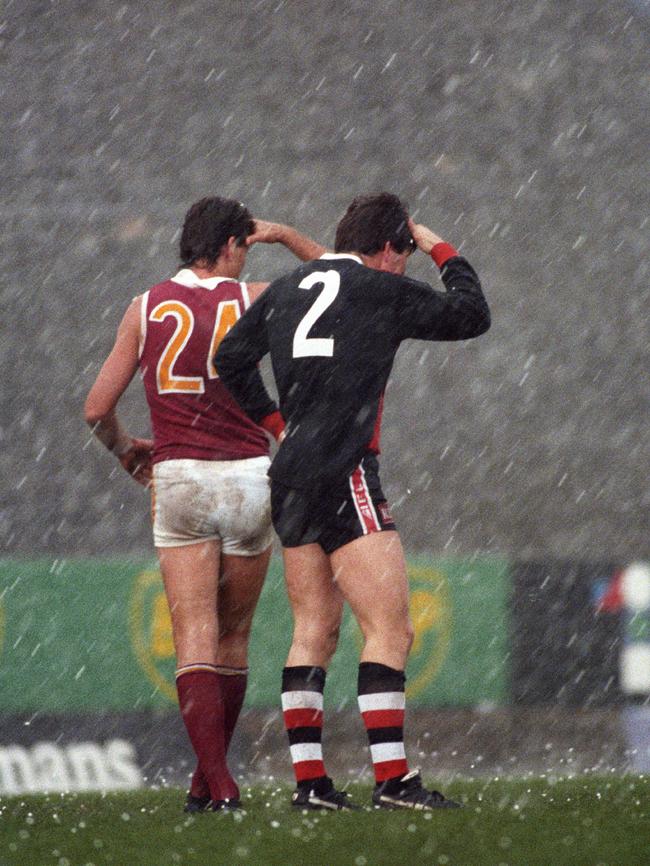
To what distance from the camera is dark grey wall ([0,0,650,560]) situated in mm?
15609

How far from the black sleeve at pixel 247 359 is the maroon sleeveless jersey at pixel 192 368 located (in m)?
0.16

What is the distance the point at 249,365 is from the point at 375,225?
519mm

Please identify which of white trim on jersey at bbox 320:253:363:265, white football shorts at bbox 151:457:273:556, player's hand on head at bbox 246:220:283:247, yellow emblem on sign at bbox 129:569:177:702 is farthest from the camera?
yellow emblem on sign at bbox 129:569:177:702

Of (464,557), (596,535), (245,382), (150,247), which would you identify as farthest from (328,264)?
(150,247)

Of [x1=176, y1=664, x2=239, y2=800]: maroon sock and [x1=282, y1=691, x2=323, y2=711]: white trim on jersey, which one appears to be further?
[x1=176, y1=664, x2=239, y2=800]: maroon sock

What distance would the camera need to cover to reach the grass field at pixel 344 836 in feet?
10.4

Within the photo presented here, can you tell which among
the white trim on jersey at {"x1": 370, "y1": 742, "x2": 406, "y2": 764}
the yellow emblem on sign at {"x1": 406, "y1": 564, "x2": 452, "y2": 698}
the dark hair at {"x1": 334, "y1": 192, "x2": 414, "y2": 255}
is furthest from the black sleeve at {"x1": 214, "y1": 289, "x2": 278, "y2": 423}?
the yellow emblem on sign at {"x1": 406, "y1": 564, "x2": 452, "y2": 698}

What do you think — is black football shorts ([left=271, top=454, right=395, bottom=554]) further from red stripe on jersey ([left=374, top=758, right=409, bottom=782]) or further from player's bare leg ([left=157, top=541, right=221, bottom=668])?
red stripe on jersey ([left=374, top=758, right=409, bottom=782])

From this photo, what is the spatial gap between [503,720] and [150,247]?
8.36 m

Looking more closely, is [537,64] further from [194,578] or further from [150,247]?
[194,578]

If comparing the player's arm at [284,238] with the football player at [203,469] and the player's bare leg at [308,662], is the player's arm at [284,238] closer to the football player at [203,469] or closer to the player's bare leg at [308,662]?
the football player at [203,469]

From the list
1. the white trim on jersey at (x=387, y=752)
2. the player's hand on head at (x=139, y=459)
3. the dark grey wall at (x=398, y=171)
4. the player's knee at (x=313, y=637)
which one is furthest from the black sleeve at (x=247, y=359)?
the dark grey wall at (x=398, y=171)

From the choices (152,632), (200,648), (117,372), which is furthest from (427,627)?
(117,372)

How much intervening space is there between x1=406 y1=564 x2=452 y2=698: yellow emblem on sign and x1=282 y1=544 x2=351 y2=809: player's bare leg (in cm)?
463
